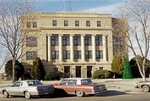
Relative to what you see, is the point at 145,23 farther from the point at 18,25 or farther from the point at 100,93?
the point at 100,93

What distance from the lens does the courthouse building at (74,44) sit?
73.2 metres

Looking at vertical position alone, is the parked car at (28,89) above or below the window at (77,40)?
below

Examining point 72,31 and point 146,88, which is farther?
point 72,31

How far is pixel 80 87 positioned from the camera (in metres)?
26.4

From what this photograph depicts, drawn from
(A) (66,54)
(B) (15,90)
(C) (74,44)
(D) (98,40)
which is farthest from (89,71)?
(B) (15,90)

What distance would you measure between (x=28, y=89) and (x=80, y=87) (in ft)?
13.5

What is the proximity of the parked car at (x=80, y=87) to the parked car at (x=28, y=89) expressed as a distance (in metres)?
1.17

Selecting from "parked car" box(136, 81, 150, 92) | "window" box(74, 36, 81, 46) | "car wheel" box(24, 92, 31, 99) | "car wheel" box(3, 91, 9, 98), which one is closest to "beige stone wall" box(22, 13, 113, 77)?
"window" box(74, 36, 81, 46)

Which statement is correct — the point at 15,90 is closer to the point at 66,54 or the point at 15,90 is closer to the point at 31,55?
the point at 31,55

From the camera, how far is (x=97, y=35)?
2960 inches

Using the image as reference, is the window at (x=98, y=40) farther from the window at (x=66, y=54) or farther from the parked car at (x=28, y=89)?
the parked car at (x=28, y=89)

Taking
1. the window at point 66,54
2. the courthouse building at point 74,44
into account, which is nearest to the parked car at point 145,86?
the courthouse building at point 74,44

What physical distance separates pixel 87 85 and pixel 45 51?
4787 cm

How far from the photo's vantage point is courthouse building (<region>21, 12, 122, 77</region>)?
73.2m
